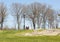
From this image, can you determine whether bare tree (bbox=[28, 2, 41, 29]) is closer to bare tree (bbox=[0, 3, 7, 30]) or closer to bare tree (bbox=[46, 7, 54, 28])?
bare tree (bbox=[46, 7, 54, 28])

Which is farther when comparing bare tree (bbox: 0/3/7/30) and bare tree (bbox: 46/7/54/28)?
bare tree (bbox: 46/7/54/28)

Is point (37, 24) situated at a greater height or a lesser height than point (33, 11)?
lesser

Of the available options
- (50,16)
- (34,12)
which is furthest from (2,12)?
(50,16)

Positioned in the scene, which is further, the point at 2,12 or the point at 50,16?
the point at 50,16

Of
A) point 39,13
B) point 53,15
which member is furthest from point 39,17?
point 53,15

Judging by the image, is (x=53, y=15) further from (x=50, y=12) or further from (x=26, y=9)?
(x=26, y=9)

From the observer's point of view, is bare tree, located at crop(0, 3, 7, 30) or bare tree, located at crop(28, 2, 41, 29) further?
bare tree, located at crop(28, 2, 41, 29)

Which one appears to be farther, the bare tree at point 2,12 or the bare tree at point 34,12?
the bare tree at point 34,12

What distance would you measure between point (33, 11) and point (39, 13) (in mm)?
2062

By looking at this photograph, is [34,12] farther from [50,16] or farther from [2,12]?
[2,12]

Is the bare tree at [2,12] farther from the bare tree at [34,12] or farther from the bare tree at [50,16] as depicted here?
the bare tree at [50,16]

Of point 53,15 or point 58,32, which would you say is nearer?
point 58,32

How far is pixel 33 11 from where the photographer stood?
5738 centimetres

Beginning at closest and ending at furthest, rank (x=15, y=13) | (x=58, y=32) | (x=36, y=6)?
(x=58, y=32) → (x=15, y=13) → (x=36, y=6)
